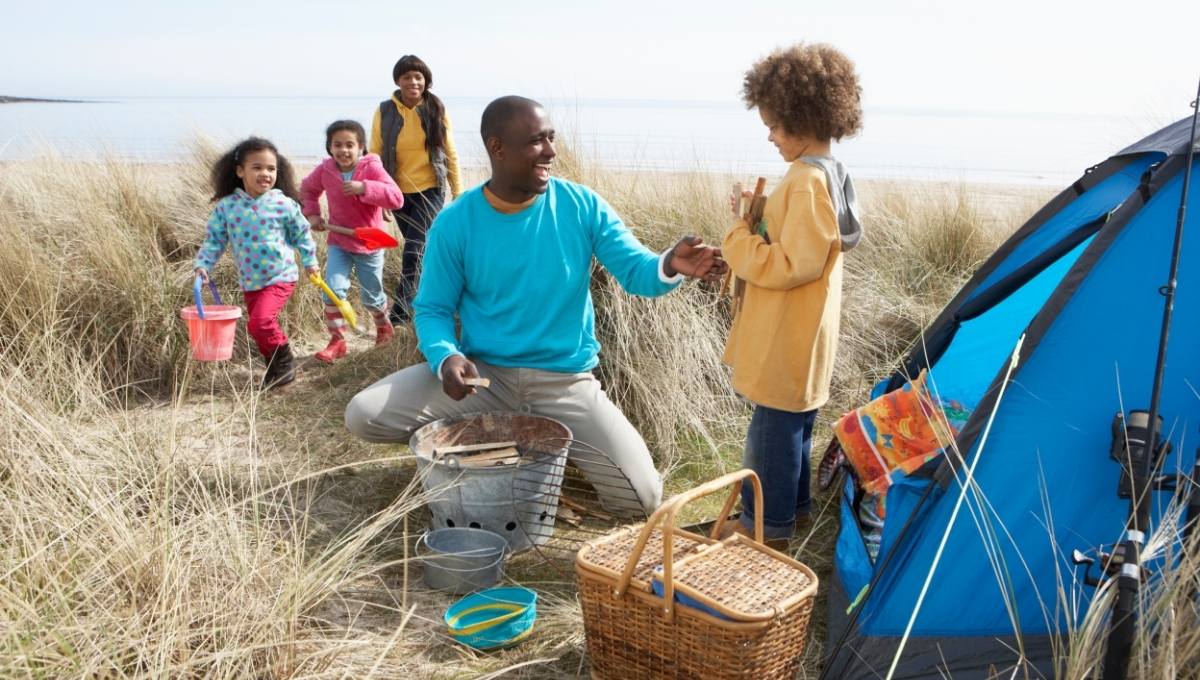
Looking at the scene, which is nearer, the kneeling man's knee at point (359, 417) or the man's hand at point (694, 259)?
the man's hand at point (694, 259)

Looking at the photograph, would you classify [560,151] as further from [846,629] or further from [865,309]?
[846,629]

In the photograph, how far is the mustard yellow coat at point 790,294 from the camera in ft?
9.17

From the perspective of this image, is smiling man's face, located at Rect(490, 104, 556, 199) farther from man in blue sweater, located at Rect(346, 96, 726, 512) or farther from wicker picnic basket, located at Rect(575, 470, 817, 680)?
wicker picnic basket, located at Rect(575, 470, 817, 680)

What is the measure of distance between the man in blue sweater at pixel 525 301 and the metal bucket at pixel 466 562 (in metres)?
0.56

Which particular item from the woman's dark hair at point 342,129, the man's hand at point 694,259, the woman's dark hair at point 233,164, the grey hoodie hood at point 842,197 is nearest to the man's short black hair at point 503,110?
the man's hand at point 694,259

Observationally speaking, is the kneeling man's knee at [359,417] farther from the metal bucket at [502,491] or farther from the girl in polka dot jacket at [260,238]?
the girl in polka dot jacket at [260,238]

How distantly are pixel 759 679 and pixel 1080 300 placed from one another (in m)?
1.24

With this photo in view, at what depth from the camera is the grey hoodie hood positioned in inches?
113

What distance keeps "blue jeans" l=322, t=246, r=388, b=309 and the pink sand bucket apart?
112 cm

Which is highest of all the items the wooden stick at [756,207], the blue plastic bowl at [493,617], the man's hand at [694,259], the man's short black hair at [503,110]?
the man's short black hair at [503,110]

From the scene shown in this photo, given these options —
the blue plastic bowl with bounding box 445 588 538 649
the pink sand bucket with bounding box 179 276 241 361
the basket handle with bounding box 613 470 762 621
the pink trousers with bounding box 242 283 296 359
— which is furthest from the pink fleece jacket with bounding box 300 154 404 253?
the basket handle with bounding box 613 470 762 621

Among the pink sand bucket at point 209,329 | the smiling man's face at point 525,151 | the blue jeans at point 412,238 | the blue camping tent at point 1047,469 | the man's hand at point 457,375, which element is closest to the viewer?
the blue camping tent at point 1047,469

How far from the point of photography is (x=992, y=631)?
2465mm

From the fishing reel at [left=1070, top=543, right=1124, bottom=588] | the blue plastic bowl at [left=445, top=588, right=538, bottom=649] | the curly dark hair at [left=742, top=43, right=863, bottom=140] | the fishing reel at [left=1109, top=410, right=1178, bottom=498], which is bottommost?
the blue plastic bowl at [left=445, top=588, right=538, bottom=649]
